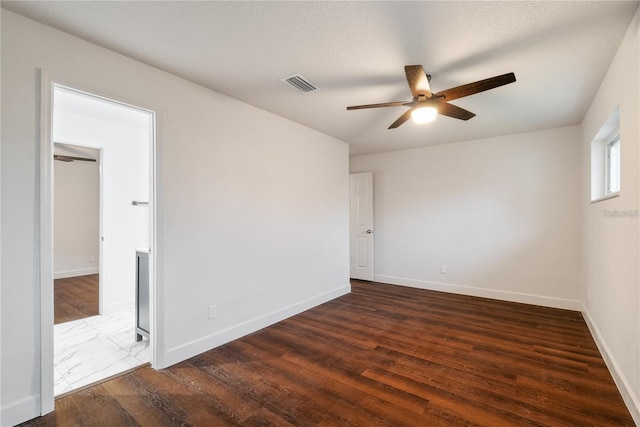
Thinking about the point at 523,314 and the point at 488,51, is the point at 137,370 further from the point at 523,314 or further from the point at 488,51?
the point at 523,314

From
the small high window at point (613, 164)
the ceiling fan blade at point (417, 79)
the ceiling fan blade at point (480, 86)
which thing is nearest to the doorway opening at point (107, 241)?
the ceiling fan blade at point (417, 79)

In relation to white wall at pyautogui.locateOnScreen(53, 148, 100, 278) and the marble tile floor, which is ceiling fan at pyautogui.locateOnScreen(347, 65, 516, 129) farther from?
white wall at pyautogui.locateOnScreen(53, 148, 100, 278)

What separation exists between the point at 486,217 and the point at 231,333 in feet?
13.0

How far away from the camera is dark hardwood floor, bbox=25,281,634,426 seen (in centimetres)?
185

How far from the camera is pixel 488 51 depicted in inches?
83.8

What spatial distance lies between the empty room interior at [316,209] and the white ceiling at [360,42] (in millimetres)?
18

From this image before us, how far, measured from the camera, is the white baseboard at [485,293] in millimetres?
3987

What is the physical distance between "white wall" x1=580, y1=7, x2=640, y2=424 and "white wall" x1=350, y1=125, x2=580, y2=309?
113 cm

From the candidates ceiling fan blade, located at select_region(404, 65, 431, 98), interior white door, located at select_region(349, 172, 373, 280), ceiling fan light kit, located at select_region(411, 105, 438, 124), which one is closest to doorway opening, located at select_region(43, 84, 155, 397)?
ceiling fan blade, located at select_region(404, 65, 431, 98)

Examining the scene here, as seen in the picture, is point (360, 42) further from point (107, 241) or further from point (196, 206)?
point (107, 241)

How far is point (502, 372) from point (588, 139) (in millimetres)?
2764

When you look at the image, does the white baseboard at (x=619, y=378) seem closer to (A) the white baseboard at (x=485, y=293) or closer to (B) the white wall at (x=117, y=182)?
(A) the white baseboard at (x=485, y=293)

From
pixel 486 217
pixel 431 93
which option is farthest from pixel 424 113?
pixel 486 217

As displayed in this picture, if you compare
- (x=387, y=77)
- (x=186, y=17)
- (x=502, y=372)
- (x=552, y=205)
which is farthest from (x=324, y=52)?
(x=552, y=205)
